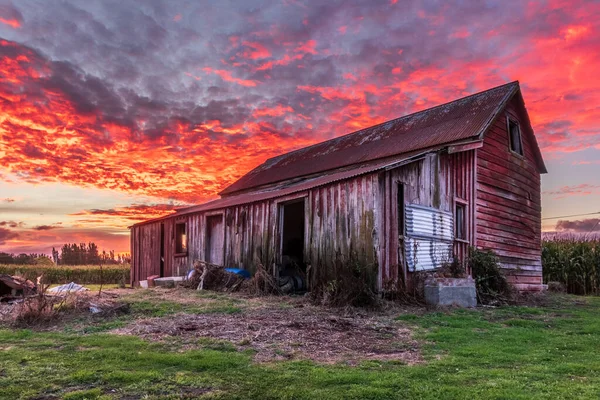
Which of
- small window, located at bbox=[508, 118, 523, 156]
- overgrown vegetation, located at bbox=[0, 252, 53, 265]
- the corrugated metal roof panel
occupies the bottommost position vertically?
overgrown vegetation, located at bbox=[0, 252, 53, 265]

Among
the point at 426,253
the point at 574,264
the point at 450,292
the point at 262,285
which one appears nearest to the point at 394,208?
the point at 426,253

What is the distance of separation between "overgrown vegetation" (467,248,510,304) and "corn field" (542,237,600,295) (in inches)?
337

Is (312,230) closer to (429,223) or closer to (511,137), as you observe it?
(429,223)

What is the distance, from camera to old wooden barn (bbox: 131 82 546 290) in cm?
→ 1256

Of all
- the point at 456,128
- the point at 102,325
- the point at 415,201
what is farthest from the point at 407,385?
the point at 456,128

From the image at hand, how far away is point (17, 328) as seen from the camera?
8.34m

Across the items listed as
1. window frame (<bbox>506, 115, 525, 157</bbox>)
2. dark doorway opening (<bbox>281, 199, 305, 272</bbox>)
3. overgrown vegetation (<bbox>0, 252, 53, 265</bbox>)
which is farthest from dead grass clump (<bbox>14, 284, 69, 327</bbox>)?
overgrown vegetation (<bbox>0, 252, 53, 265</bbox>)

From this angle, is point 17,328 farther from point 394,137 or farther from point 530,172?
point 530,172

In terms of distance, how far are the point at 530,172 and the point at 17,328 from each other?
62.1ft

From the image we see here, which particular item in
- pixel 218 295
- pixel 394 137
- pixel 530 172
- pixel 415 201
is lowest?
pixel 218 295

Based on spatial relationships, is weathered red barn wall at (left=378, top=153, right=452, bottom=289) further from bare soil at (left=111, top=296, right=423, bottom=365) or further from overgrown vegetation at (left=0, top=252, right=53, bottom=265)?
overgrown vegetation at (left=0, top=252, right=53, bottom=265)

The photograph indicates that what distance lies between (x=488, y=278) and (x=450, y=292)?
2.94 meters

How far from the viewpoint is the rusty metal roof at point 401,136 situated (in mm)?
16461

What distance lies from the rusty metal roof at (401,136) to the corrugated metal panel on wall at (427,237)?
3.13m
